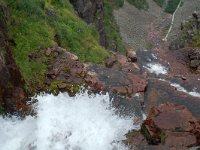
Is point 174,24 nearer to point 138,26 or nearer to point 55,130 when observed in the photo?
point 138,26

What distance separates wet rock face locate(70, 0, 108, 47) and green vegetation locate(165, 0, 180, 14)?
166ft

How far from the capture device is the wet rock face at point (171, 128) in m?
16.0

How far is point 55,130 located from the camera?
17.0 m

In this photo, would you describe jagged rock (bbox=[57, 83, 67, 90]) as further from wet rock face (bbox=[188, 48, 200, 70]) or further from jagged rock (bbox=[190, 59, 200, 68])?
jagged rock (bbox=[190, 59, 200, 68])

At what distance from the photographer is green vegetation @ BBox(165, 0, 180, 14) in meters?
92.0

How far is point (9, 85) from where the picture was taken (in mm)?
17234

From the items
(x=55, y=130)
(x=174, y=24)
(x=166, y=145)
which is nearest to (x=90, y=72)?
(x=55, y=130)

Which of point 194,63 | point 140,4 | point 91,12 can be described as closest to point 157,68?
point 194,63

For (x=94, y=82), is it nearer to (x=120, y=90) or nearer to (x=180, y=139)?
(x=120, y=90)

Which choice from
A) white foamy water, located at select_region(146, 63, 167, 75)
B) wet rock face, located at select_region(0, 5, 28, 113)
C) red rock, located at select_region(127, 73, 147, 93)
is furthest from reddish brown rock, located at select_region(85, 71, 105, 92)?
white foamy water, located at select_region(146, 63, 167, 75)

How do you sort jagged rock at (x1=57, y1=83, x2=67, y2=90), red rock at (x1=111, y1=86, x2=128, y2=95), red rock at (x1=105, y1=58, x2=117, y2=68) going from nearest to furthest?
jagged rock at (x1=57, y1=83, x2=67, y2=90)
red rock at (x1=111, y1=86, x2=128, y2=95)
red rock at (x1=105, y1=58, x2=117, y2=68)

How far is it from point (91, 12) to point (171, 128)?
24982 millimetres

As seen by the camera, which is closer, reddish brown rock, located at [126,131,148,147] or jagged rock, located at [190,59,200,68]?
reddish brown rock, located at [126,131,148,147]

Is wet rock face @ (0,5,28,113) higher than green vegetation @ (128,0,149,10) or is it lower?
higher
